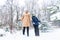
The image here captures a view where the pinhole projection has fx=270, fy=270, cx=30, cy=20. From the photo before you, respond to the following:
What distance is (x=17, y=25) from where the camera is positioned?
10.7ft

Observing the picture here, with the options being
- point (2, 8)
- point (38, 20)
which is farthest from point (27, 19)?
point (2, 8)

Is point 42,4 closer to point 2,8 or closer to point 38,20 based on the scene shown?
point 38,20

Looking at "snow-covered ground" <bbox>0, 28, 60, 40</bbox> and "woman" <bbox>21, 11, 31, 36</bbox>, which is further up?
"woman" <bbox>21, 11, 31, 36</bbox>

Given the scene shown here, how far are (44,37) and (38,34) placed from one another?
0.08 meters

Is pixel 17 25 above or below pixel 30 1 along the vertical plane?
below

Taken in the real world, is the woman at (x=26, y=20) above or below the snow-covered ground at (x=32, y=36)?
above

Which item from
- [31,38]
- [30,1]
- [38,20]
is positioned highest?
[30,1]

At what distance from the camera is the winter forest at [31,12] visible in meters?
3.25

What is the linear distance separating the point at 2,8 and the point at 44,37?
2.02 ft

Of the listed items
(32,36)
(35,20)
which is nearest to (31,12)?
(35,20)

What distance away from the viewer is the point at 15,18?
329 centimetres

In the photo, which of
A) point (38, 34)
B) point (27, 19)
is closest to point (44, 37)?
point (38, 34)

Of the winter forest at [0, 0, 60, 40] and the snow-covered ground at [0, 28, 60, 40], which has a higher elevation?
the winter forest at [0, 0, 60, 40]

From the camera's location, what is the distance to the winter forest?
3.25m
